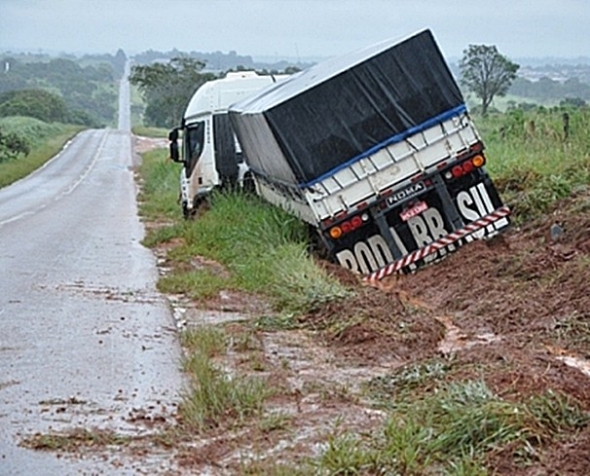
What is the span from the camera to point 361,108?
1366 centimetres

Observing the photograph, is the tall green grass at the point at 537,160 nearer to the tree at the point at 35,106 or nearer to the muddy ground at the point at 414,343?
the muddy ground at the point at 414,343

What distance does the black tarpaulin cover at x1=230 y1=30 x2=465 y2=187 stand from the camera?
1351 cm

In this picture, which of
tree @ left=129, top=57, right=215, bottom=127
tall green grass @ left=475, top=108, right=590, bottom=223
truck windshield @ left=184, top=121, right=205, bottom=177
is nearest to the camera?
tall green grass @ left=475, top=108, right=590, bottom=223

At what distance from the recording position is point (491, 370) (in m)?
7.25

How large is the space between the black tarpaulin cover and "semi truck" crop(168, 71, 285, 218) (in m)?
6.57

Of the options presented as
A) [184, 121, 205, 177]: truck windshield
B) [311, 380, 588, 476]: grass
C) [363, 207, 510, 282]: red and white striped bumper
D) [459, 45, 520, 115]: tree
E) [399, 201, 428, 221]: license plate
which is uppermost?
[184, 121, 205, 177]: truck windshield

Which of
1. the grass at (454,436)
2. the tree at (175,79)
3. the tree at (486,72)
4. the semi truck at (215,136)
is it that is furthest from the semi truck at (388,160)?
the tree at (175,79)

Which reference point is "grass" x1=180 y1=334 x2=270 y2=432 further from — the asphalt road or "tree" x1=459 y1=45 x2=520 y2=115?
"tree" x1=459 y1=45 x2=520 y2=115

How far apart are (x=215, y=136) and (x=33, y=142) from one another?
6589cm

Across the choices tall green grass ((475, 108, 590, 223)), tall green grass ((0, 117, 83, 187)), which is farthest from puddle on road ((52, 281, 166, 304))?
tall green grass ((0, 117, 83, 187))

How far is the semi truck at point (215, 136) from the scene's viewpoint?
20.8 m

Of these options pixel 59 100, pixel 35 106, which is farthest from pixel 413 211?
pixel 59 100

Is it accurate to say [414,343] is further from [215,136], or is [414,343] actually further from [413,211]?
[215,136]

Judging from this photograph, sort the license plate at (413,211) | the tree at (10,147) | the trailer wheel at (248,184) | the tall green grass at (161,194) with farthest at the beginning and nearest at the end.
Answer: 1. the tree at (10,147)
2. the tall green grass at (161,194)
3. the trailer wheel at (248,184)
4. the license plate at (413,211)
